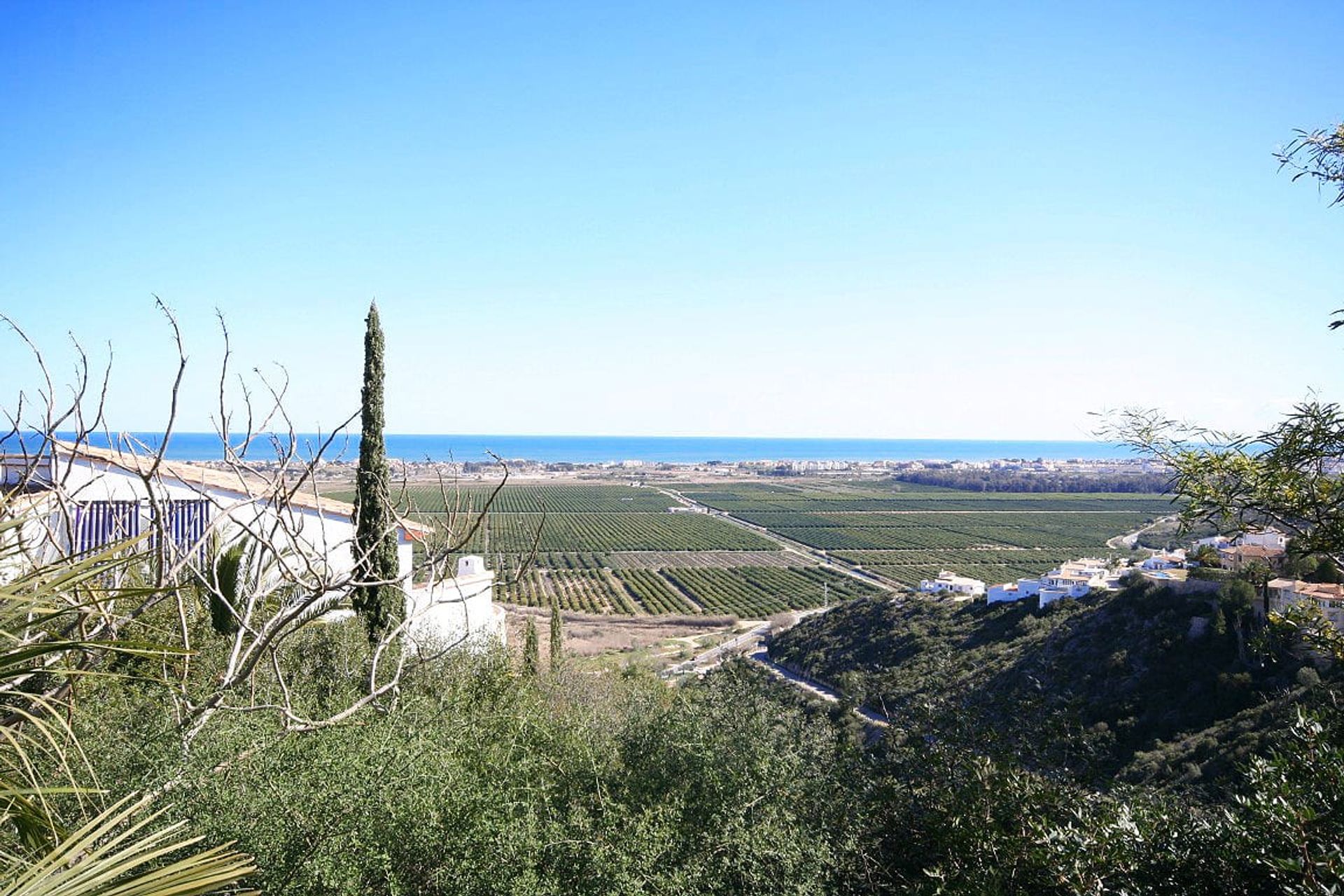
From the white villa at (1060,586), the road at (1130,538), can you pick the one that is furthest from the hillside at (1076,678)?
the road at (1130,538)

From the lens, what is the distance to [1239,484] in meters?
4.02

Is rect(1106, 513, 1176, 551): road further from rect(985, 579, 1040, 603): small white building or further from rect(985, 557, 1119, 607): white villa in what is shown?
rect(985, 579, 1040, 603): small white building

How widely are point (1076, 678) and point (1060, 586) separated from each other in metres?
10.5

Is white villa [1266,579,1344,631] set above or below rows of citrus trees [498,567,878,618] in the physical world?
above

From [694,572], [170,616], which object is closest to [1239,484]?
[170,616]

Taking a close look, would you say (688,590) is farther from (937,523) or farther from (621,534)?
(937,523)

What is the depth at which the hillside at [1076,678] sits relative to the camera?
589cm

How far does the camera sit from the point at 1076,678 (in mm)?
20969

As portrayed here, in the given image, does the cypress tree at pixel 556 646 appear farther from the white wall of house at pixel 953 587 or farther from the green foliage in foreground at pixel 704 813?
the white wall of house at pixel 953 587

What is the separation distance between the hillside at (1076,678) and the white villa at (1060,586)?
2.73ft

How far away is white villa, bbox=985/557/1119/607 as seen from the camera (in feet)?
97.7

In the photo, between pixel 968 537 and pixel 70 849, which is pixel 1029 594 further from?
pixel 968 537

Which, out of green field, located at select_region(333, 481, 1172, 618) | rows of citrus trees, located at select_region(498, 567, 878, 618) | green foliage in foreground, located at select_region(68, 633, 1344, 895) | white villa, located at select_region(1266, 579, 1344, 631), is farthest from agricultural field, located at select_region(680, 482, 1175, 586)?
green foliage in foreground, located at select_region(68, 633, 1344, 895)

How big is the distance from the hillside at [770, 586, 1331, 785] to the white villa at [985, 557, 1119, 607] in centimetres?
83
